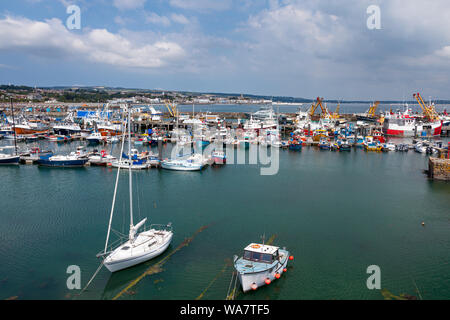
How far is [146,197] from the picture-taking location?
17359 mm

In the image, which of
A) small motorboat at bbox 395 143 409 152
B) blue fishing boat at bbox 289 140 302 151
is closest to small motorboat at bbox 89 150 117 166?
blue fishing boat at bbox 289 140 302 151

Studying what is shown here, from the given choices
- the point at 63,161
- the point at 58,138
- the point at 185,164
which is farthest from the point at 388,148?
the point at 58,138

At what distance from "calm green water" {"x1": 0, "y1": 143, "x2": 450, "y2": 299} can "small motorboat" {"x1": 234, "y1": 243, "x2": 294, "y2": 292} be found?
31 cm

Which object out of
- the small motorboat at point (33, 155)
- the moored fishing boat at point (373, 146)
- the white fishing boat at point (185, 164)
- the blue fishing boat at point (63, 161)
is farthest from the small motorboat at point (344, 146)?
the small motorboat at point (33, 155)

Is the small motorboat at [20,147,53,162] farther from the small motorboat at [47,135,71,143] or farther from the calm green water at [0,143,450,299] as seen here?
the small motorboat at [47,135,71,143]

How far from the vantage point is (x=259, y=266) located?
8.81m

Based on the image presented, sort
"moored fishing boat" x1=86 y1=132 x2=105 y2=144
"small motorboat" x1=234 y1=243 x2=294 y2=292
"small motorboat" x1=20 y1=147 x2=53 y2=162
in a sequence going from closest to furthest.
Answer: "small motorboat" x1=234 y1=243 x2=294 y2=292
"small motorboat" x1=20 y1=147 x2=53 y2=162
"moored fishing boat" x1=86 y1=132 x2=105 y2=144

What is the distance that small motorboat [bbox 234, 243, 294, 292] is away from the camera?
855 centimetres

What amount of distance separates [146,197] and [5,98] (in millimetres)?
85744

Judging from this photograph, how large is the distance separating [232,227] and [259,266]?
4.29m

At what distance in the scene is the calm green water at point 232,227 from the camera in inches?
360

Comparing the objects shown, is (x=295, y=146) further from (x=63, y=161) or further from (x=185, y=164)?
(x=63, y=161)

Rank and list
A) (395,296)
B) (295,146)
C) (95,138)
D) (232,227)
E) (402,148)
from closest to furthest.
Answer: (395,296)
(232,227)
(402,148)
(295,146)
(95,138)

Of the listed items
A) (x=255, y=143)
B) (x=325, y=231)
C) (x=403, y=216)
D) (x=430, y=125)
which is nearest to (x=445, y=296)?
(x=325, y=231)
